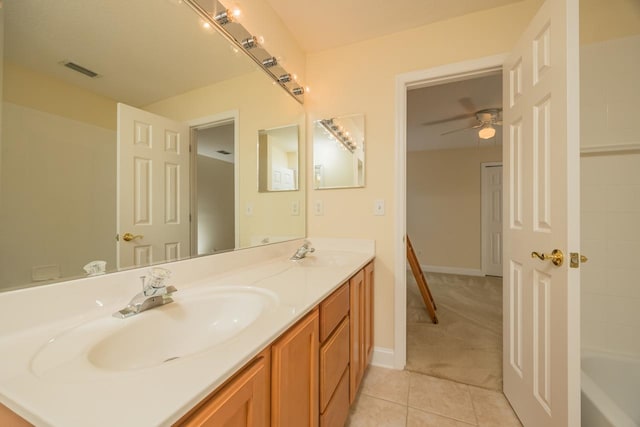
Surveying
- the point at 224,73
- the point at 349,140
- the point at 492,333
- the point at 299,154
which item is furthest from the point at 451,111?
the point at 224,73

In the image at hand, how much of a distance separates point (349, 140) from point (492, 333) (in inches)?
84.6

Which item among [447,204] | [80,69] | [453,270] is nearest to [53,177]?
[80,69]

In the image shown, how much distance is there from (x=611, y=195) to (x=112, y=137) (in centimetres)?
245

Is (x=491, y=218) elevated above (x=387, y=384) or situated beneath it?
elevated above

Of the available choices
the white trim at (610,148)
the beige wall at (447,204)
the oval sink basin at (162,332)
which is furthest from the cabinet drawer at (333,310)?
the beige wall at (447,204)

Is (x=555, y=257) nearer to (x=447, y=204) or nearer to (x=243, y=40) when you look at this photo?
(x=243, y=40)

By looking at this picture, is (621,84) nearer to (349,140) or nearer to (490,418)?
(349,140)

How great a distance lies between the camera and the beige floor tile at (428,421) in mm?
1262

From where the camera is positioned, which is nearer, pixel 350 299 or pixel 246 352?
pixel 246 352

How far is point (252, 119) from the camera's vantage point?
146 centimetres

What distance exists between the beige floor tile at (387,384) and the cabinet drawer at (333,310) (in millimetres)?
720

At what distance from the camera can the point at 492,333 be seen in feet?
7.23

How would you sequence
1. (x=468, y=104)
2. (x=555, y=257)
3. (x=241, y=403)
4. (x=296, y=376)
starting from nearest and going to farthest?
(x=241, y=403)
(x=296, y=376)
(x=555, y=257)
(x=468, y=104)

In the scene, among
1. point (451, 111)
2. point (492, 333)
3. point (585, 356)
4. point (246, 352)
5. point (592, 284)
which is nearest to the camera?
point (246, 352)
